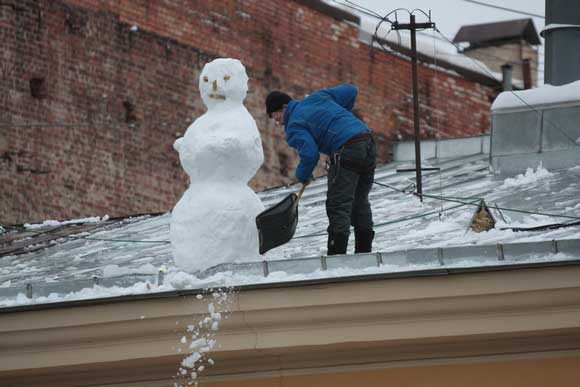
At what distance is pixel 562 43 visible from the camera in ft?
42.7

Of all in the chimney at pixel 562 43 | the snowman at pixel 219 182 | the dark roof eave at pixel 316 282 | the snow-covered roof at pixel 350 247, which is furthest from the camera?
the chimney at pixel 562 43

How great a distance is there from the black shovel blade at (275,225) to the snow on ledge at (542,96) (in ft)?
12.9

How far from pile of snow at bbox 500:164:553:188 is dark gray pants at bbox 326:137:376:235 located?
7.95 ft

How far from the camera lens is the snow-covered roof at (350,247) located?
25.7 ft

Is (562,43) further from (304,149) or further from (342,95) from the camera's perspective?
(304,149)

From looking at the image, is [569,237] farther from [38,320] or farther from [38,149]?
[38,149]

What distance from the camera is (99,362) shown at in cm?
796

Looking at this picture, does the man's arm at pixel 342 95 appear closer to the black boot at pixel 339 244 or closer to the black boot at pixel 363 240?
the black boot at pixel 363 240

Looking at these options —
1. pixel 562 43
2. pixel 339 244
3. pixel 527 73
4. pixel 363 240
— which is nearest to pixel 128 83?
pixel 527 73

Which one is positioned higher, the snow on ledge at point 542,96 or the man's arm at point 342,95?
the snow on ledge at point 542,96

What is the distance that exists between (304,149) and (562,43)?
474 cm

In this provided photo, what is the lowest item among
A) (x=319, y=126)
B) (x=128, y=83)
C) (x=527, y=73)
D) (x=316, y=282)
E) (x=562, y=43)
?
(x=316, y=282)

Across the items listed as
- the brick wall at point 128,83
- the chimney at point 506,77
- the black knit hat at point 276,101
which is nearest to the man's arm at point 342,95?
the black knit hat at point 276,101

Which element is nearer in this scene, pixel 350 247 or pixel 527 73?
pixel 350 247
